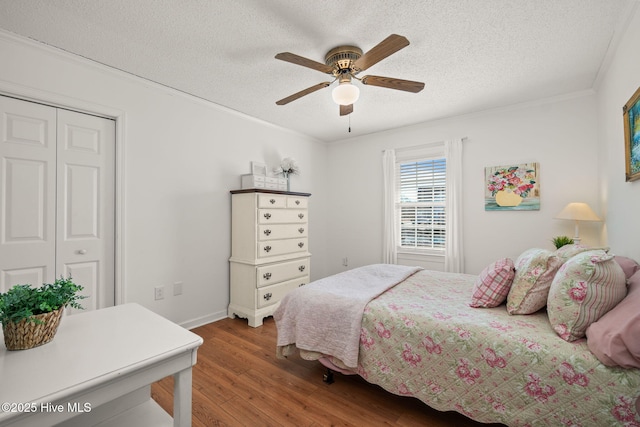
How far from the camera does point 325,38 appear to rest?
6.79 ft

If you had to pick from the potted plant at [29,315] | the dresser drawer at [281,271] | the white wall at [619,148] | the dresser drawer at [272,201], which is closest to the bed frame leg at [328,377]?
the dresser drawer at [281,271]

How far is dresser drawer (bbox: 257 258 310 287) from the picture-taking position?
3150 millimetres

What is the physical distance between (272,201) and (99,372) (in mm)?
2493

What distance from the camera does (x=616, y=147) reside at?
225 centimetres

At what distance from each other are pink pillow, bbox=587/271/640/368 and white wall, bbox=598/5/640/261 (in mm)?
958

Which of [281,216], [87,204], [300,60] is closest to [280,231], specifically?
[281,216]

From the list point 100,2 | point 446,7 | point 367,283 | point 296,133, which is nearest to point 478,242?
point 367,283

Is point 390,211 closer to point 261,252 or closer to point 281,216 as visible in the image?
point 281,216

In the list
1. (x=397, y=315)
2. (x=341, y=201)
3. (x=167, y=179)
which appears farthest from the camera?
(x=341, y=201)

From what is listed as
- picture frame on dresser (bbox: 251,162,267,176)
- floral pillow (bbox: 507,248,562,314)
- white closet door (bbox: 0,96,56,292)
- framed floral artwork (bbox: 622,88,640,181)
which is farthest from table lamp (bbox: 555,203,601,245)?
white closet door (bbox: 0,96,56,292)

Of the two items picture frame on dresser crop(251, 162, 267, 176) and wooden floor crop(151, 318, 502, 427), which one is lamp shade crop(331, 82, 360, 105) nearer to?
picture frame on dresser crop(251, 162, 267, 176)

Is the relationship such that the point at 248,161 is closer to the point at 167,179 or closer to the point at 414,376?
the point at 167,179

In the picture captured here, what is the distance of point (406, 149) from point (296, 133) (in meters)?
1.67

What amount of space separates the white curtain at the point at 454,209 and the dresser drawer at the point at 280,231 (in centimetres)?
190
